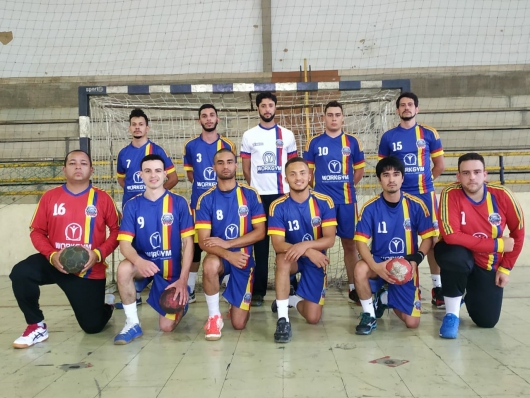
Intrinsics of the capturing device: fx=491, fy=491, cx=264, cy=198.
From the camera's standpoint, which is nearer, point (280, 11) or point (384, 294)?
point (384, 294)

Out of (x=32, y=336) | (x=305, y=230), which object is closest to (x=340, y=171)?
(x=305, y=230)

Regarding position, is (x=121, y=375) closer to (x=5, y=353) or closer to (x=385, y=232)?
(x=5, y=353)

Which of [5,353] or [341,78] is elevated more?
[341,78]

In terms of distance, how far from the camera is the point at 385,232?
388 centimetres

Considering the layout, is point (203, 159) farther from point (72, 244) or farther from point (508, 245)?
point (508, 245)

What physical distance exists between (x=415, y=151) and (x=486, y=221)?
1.14 metres

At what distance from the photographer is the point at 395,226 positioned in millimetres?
3885

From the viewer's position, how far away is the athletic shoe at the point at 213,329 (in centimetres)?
357

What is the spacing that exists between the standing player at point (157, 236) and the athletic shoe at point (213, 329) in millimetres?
256

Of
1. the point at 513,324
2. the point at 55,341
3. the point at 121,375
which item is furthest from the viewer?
the point at 513,324

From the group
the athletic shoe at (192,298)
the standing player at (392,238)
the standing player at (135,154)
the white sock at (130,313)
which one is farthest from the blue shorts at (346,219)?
the white sock at (130,313)

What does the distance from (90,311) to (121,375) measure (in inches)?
43.7

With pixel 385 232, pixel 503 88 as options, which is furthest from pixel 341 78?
pixel 385 232

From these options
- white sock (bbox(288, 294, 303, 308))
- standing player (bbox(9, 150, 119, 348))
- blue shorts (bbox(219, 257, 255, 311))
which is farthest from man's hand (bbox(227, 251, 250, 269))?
standing player (bbox(9, 150, 119, 348))
